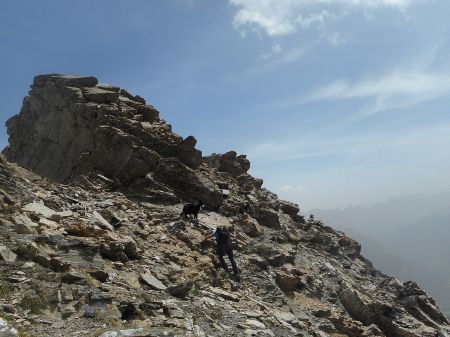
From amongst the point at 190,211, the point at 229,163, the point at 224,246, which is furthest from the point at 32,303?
the point at 229,163

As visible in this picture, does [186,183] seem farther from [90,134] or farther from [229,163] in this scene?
[229,163]

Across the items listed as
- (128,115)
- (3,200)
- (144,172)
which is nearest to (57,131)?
(128,115)

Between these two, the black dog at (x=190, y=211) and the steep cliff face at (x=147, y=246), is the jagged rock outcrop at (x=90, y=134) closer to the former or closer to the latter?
the steep cliff face at (x=147, y=246)

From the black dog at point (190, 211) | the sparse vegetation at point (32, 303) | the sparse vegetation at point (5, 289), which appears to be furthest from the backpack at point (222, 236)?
the sparse vegetation at point (5, 289)

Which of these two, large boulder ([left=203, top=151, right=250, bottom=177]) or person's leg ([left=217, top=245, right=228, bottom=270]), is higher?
large boulder ([left=203, top=151, right=250, bottom=177])

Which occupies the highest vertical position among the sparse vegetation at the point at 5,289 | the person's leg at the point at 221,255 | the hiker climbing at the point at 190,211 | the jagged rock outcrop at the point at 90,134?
the jagged rock outcrop at the point at 90,134

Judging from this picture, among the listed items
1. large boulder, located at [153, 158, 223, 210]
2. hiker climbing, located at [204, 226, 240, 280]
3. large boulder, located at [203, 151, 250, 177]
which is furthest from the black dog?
large boulder, located at [203, 151, 250, 177]

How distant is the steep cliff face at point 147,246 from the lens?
1467 centimetres

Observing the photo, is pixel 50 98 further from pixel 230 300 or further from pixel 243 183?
pixel 230 300

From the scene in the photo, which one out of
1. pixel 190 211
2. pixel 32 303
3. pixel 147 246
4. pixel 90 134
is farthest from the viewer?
pixel 90 134

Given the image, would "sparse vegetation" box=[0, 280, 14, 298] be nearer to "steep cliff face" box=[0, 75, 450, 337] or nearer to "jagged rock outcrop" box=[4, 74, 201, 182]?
"steep cliff face" box=[0, 75, 450, 337]

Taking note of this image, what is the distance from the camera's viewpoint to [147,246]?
23891 millimetres

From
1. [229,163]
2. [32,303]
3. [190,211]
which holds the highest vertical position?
[229,163]

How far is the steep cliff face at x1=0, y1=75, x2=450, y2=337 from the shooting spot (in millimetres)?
14672
